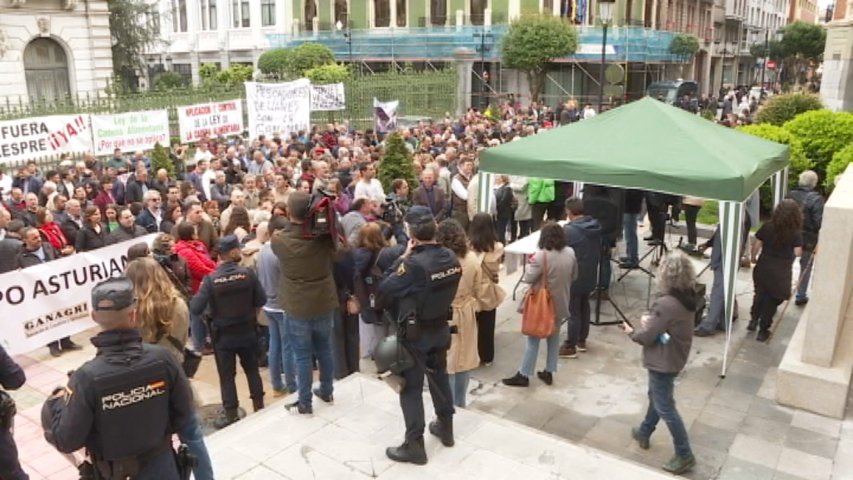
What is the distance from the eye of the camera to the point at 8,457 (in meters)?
4.48

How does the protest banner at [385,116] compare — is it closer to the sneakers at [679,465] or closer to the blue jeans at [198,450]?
the sneakers at [679,465]

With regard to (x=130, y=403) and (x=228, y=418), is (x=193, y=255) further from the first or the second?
(x=130, y=403)

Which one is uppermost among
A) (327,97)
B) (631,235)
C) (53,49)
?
(53,49)

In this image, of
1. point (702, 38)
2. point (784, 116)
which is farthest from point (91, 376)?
point (702, 38)

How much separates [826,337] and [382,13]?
140 feet

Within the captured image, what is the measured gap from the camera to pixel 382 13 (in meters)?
45.8

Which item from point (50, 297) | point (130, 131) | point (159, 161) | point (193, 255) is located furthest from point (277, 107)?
point (193, 255)

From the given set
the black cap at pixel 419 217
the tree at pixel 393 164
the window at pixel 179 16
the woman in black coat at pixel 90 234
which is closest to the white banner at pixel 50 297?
the woman in black coat at pixel 90 234

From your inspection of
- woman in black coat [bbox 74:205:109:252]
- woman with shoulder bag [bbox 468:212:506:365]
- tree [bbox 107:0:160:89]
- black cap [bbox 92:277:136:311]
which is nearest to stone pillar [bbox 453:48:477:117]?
tree [bbox 107:0:160:89]

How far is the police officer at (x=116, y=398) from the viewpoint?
3.23 m

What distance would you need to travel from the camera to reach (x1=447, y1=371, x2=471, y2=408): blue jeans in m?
6.18

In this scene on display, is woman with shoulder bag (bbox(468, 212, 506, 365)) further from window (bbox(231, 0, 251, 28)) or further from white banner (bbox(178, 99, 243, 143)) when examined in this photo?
window (bbox(231, 0, 251, 28))

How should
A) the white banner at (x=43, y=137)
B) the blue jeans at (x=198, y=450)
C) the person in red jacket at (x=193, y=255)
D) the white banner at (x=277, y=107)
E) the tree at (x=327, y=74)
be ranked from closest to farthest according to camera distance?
1. the blue jeans at (x=198, y=450)
2. the person in red jacket at (x=193, y=255)
3. the white banner at (x=43, y=137)
4. the white banner at (x=277, y=107)
5. the tree at (x=327, y=74)

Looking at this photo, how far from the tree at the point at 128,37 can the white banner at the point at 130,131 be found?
1762cm
